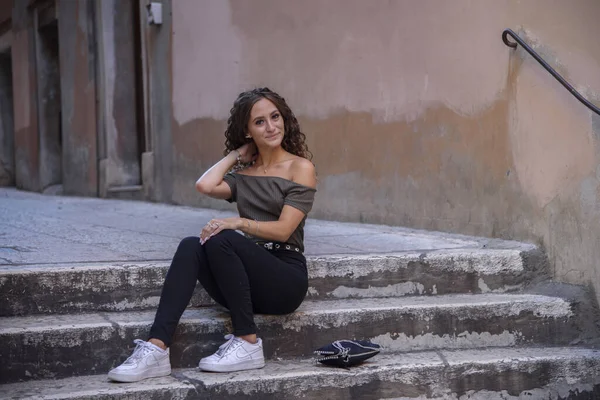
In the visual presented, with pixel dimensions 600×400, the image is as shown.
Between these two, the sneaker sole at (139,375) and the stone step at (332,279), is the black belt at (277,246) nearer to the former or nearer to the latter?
the stone step at (332,279)

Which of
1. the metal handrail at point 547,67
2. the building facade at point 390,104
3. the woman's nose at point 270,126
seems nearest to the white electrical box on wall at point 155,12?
the building facade at point 390,104

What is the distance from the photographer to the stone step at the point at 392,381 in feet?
11.1

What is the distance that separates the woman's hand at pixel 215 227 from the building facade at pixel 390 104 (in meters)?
1.78

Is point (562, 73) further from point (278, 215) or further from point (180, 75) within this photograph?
point (180, 75)

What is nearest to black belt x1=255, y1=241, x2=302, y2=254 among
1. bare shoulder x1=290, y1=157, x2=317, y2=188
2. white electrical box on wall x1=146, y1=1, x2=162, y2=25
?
bare shoulder x1=290, y1=157, x2=317, y2=188

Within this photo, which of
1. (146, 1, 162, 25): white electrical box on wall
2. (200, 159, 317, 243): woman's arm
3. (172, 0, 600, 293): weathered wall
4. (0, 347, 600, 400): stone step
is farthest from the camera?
(146, 1, 162, 25): white electrical box on wall

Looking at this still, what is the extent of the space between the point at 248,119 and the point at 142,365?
4.01ft

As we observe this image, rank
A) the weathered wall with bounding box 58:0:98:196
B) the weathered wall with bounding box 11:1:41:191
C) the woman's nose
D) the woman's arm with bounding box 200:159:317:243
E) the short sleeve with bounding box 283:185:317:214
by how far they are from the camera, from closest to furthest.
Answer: the woman's arm with bounding box 200:159:317:243 → the short sleeve with bounding box 283:185:317:214 → the woman's nose → the weathered wall with bounding box 58:0:98:196 → the weathered wall with bounding box 11:1:41:191

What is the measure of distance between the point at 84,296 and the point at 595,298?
2.42 m

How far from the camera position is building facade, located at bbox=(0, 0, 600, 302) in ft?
14.6

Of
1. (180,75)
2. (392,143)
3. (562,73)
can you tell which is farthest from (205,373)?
(180,75)

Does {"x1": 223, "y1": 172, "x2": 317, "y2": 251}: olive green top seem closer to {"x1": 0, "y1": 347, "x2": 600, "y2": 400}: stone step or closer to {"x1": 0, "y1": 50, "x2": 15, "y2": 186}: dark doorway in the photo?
{"x1": 0, "y1": 347, "x2": 600, "y2": 400}: stone step

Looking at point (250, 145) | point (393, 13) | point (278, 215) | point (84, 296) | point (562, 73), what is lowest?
point (84, 296)

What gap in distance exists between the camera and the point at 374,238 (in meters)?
5.23
